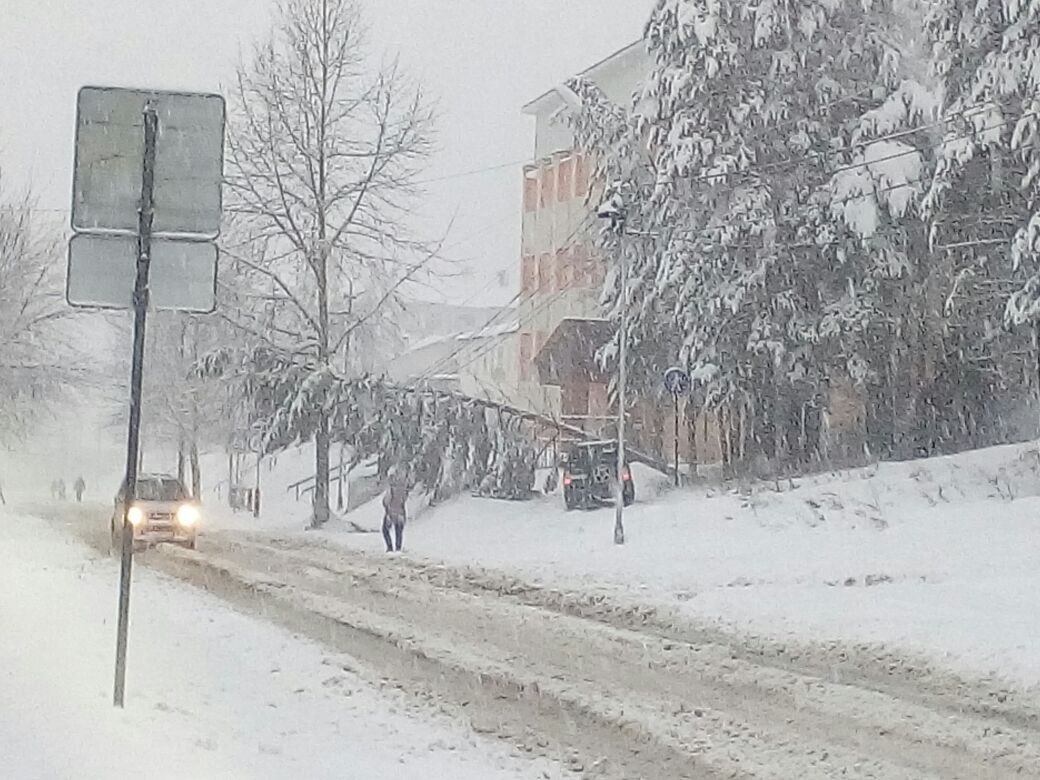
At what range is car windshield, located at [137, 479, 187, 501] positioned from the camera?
97.6ft

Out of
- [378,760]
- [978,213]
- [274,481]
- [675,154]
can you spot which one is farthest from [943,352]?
[274,481]

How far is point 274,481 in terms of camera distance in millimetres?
68562

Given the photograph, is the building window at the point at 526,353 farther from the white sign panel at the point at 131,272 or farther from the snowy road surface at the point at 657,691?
the white sign panel at the point at 131,272

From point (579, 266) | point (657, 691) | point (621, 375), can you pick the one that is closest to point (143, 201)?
point (657, 691)

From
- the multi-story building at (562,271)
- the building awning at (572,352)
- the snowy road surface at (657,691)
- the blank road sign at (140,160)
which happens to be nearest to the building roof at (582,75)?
the multi-story building at (562,271)

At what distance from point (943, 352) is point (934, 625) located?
16.2m

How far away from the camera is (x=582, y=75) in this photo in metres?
43.2

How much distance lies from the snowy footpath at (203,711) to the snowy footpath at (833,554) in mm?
5101

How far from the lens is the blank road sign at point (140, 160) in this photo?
8.77 meters

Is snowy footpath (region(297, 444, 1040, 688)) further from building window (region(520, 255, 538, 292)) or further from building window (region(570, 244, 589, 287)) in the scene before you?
building window (region(520, 255, 538, 292))

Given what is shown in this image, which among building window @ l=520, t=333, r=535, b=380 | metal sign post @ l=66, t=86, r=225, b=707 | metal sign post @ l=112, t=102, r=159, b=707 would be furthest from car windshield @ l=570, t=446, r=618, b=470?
metal sign post @ l=66, t=86, r=225, b=707

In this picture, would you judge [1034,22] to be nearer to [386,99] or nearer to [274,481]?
[386,99]

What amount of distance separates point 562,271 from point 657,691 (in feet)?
132

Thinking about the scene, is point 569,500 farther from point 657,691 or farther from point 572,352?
point 657,691
